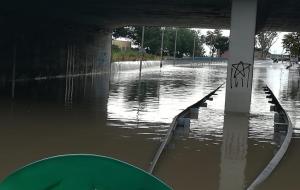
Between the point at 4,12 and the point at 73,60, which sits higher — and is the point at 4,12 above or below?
above

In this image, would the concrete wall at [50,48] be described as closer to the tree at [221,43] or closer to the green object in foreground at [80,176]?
the green object in foreground at [80,176]

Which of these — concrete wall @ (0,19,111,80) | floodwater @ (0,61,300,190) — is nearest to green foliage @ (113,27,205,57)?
concrete wall @ (0,19,111,80)

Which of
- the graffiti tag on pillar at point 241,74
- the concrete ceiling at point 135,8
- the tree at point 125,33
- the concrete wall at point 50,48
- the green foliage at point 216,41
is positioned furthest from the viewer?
the green foliage at point 216,41

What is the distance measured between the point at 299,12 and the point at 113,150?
1870 cm

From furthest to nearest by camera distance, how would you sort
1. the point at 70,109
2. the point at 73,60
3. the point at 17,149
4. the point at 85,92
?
1. the point at 73,60
2. the point at 85,92
3. the point at 70,109
4. the point at 17,149

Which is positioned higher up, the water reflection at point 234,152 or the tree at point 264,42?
the tree at point 264,42

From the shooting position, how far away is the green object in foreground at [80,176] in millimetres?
3535

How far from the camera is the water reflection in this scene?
8.56m

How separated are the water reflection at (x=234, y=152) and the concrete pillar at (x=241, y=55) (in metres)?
0.98

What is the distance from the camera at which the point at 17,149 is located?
1036cm

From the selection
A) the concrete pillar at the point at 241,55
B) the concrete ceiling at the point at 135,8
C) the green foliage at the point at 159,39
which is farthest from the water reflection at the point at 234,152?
the green foliage at the point at 159,39

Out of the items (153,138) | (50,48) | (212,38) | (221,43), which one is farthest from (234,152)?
(212,38)

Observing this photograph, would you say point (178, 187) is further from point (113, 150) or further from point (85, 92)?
point (85, 92)

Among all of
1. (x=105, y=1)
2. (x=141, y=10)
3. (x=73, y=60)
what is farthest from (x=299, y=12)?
(x=73, y=60)
